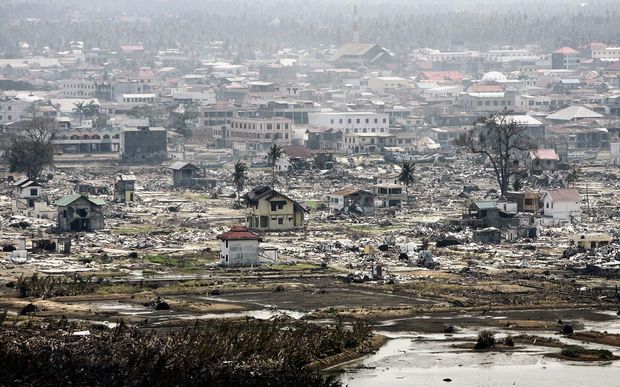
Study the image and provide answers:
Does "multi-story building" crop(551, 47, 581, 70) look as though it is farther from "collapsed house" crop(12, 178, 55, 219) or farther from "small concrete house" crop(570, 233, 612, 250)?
"small concrete house" crop(570, 233, 612, 250)

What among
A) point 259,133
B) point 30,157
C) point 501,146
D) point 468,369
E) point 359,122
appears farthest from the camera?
point 359,122

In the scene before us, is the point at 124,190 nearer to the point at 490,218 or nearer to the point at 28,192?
the point at 28,192

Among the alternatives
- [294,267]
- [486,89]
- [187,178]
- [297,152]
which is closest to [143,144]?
[297,152]

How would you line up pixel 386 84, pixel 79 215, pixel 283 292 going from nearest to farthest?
pixel 283 292 < pixel 79 215 < pixel 386 84

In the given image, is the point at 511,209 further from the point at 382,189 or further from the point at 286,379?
the point at 286,379

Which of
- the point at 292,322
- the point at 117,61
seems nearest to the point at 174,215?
the point at 292,322

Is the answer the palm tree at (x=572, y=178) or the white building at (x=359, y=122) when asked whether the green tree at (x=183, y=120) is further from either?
the palm tree at (x=572, y=178)

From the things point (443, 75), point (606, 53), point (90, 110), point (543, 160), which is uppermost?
point (606, 53)
